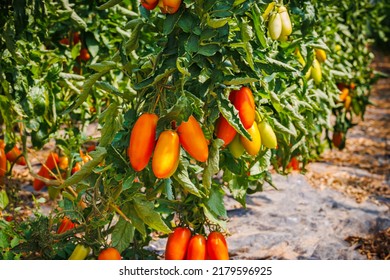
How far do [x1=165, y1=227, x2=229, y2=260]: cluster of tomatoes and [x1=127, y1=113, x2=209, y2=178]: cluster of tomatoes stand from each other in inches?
16.8

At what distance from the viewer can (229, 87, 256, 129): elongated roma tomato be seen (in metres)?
1.90

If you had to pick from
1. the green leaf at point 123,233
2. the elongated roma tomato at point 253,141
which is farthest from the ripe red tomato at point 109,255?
the elongated roma tomato at point 253,141

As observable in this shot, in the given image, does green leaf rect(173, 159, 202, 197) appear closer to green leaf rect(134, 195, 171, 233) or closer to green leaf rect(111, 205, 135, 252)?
green leaf rect(134, 195, 171, 233)

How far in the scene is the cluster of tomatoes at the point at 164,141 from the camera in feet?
5.82

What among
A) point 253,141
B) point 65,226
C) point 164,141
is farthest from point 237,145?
point 65,226

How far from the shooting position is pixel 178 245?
7.13 ft

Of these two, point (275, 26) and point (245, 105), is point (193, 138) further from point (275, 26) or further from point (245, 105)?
point (275, 26)

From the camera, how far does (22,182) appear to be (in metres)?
4.39

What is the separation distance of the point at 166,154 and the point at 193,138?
0.10 meters

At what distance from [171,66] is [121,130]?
0.28 meters

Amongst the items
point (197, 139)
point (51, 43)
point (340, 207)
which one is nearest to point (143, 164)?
point (197, 139)
